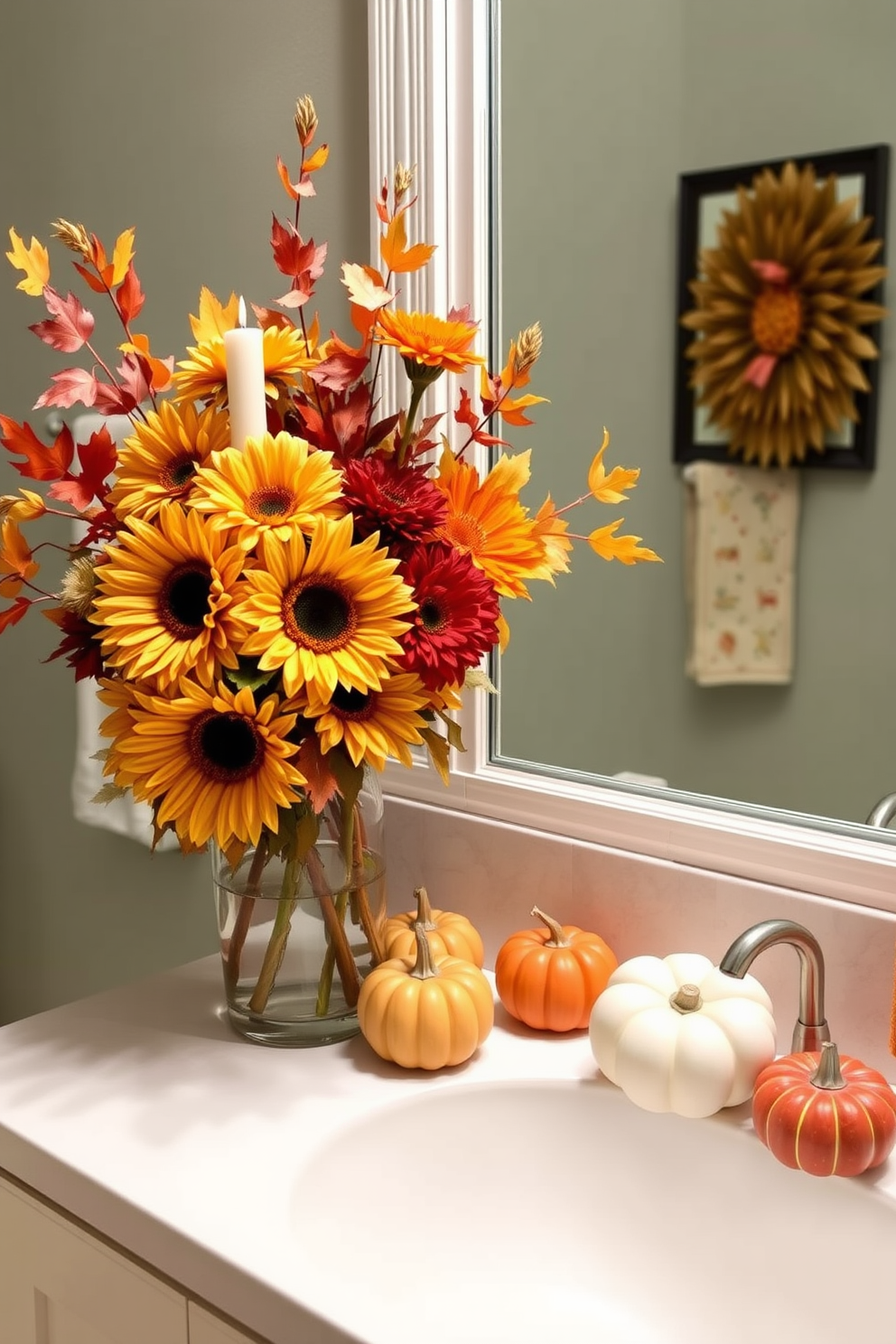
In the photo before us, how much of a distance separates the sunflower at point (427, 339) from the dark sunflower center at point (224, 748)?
29 cm

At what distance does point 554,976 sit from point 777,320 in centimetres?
55

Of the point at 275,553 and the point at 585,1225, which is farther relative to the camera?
the point at 585,1225

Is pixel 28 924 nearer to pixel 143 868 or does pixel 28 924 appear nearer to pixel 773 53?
pixel 143 868

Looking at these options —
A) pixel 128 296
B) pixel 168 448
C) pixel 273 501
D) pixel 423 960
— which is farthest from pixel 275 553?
pixel 423 960

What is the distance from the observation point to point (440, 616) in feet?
2.86

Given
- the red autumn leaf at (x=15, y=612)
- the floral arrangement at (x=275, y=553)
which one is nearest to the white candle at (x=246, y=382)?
the floral arrangement at (x=275, y=553)

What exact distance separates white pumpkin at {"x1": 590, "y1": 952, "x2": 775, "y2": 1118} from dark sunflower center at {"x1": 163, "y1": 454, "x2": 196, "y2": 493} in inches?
19.4

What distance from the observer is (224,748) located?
84 centimetres

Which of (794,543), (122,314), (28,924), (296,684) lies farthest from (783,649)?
(28,924)

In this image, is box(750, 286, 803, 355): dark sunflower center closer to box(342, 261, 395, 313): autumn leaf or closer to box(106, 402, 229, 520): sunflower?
box(342, 261, 395, 313): autumn leaf

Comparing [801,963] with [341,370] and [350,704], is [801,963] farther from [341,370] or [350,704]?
[341,370]

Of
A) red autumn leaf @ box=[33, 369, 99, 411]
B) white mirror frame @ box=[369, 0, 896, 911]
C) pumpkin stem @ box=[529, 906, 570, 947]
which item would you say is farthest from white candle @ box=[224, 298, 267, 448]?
pumpkin stem @ box=[529, 906, 570, 947]

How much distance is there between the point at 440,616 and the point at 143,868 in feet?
3.03

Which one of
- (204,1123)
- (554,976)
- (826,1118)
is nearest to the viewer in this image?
(826,1118)
